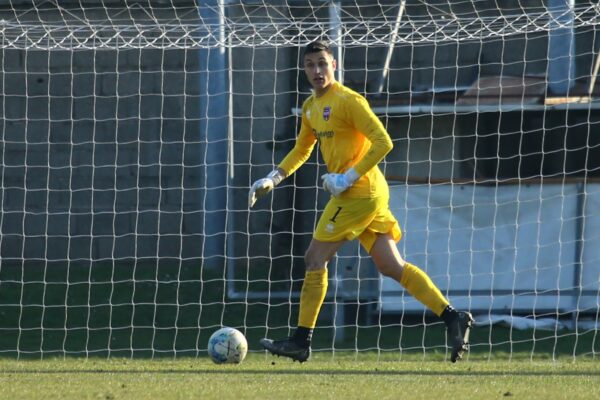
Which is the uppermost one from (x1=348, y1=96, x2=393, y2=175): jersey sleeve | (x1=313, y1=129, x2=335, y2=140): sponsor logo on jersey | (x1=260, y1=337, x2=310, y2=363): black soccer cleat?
(x1=348, y1=96, x2=393, y2=175): jersey sleeve

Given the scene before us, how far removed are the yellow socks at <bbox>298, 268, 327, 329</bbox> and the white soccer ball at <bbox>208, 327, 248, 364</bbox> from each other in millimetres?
432

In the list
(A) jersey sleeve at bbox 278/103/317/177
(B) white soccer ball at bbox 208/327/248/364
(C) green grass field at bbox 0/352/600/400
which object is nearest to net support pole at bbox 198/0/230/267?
(C) green grass field at bbox 0/352/600/400

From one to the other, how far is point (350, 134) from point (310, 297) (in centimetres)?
94

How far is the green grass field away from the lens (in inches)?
236

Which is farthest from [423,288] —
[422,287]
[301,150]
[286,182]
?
[286,182]

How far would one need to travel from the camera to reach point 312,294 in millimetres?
7066

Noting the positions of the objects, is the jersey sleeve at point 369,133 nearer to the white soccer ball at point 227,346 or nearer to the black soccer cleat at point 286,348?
Answer: the black soccer cleat at point 286,348

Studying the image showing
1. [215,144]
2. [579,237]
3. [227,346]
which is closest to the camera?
[227,346]

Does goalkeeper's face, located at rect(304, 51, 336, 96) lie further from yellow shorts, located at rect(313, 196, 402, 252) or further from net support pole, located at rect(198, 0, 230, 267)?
net support pole, located at rect(198, 0, 230, 267)

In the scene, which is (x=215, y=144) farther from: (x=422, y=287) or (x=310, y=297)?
(x=422, y=287)

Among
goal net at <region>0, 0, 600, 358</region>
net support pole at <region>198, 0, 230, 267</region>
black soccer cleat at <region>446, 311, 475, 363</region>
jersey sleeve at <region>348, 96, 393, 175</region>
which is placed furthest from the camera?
net support pole at <region>198, 0, 230, 267</region>

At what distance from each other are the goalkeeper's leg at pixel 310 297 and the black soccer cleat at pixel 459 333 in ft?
2.46

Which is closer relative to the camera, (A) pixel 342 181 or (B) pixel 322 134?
(A) pixel 342 181

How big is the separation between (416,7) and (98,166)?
143 inches
